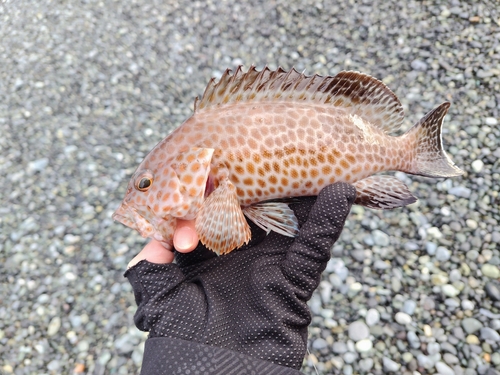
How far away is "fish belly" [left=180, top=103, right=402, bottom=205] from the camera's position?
2928mm

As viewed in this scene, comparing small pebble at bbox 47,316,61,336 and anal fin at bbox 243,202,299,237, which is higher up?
anal fin at bbox 243,202,299,237

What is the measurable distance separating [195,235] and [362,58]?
4815 mm

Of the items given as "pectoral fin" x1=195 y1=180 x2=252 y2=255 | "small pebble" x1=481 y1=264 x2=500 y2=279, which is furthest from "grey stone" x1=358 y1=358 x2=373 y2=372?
"pectoral fin" x1=195 y1=180 x2=252 y2=255

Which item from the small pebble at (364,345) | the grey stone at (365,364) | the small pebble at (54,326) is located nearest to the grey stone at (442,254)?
the small pebble at (364,345)

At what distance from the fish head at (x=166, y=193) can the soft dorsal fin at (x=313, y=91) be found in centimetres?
42

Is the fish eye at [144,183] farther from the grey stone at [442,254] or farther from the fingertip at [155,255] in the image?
the grey stone at [442,254]

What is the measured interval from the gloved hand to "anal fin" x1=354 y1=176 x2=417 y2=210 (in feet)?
1.08

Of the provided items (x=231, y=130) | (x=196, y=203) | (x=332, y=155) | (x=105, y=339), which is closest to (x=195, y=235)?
(x=196, y=203)

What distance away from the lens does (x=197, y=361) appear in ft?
8.52

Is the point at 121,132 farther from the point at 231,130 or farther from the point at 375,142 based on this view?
the point at 375,142

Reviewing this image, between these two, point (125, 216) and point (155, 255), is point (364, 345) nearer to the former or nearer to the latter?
point (155, 255)

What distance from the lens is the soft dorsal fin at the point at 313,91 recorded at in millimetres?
2998

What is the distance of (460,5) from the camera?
22.2 ft

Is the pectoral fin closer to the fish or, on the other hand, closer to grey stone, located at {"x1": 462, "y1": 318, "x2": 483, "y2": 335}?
the fish
